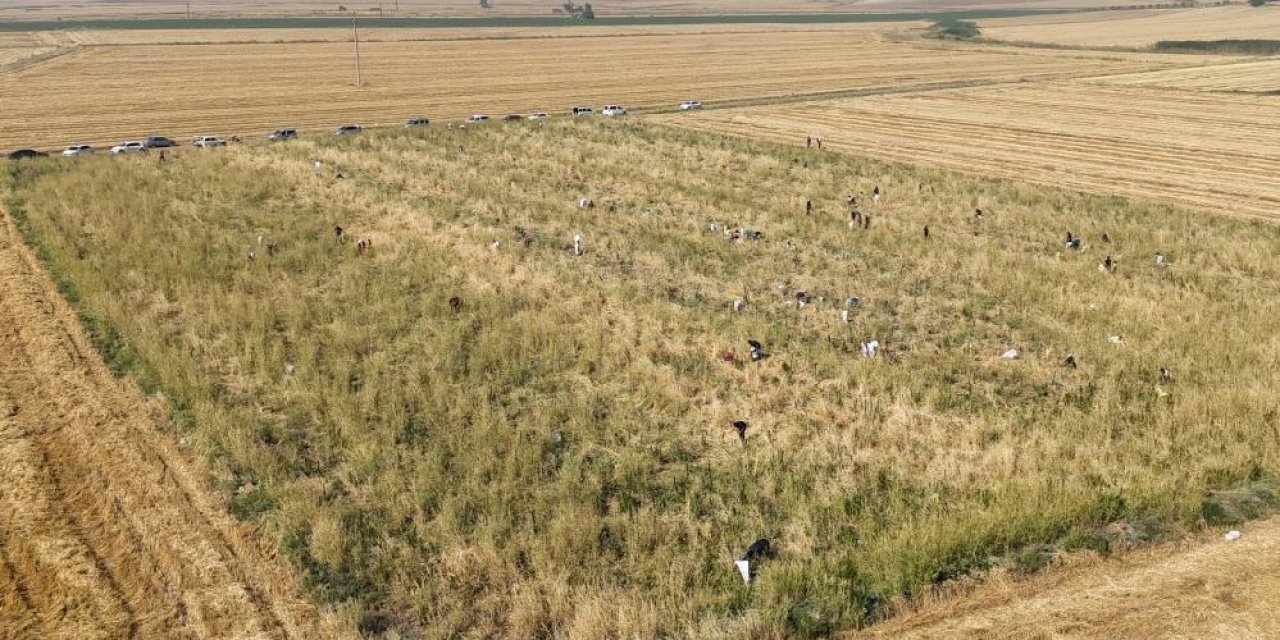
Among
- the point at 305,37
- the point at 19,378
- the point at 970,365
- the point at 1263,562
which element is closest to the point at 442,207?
the point at 19,378

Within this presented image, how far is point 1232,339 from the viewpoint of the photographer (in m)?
16.6

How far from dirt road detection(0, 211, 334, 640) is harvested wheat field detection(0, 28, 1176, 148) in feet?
127

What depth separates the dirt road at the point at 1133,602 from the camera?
8578 mm

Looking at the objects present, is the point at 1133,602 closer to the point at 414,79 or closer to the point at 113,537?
the point at 113,537

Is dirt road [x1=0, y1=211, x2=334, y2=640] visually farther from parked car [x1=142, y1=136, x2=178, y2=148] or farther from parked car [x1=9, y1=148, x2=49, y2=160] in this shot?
parked car [x1=142, y1=136, x2=178, y2=148]

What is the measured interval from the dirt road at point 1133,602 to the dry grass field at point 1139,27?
362ft

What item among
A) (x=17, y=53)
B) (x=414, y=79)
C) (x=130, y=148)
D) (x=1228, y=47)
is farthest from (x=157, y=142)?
(x=1228, y=47)

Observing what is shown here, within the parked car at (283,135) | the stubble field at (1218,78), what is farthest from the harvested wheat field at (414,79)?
the stubble field at (1218,78)

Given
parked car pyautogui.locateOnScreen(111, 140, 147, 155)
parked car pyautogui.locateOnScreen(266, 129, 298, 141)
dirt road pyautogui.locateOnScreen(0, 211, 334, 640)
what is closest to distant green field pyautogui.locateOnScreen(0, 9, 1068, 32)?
parked car pyautogui.locateOnScreen(266, 129, 298, 141)

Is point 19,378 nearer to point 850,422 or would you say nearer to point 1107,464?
point 850,422

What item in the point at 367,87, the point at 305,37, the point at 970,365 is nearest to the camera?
the point at 970,365

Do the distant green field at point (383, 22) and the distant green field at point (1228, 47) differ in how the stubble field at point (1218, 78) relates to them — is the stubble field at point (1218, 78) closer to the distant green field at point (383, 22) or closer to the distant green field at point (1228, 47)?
the distant green field at point (1228, 47)

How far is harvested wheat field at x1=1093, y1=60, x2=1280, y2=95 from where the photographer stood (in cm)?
5988

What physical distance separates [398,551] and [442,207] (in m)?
18.8
